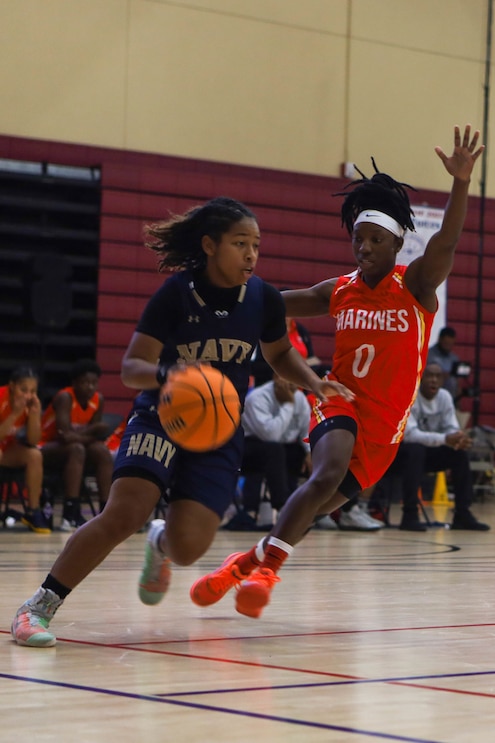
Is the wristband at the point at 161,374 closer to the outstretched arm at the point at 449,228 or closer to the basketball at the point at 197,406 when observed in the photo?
the basketball at the point at 197,406

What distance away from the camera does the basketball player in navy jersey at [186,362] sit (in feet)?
12.5

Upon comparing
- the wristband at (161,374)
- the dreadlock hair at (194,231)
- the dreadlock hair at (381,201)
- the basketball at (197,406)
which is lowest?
the basketball at (197,406)

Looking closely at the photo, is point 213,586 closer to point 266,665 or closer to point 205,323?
point 266,665

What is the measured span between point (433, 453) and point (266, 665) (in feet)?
21.4

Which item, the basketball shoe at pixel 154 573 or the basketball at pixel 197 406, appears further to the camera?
the basketball shoe at pixel 154 573

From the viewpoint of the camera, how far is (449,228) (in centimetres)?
455

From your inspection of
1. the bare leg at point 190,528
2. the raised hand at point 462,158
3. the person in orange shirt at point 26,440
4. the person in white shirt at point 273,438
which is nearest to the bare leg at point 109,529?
the bare leg at point 190,528

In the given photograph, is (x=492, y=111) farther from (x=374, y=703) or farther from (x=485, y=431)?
(x=374, y=703)

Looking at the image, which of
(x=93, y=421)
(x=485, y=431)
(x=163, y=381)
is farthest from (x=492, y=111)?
(x=163, y=381)

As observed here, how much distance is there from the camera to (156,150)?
1332 cm

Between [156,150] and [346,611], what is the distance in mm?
9232

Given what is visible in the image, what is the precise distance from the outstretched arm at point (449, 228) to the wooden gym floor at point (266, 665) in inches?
50.9

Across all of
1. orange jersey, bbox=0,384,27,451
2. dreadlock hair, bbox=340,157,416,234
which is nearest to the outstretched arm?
dreadlock hair, bbox=340,157,416,234

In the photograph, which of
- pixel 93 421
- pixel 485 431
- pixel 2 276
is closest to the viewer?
pixel 93 421
